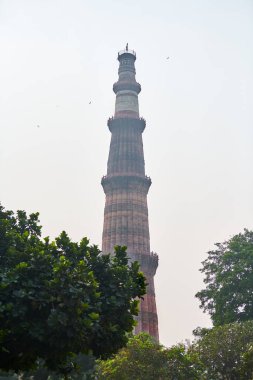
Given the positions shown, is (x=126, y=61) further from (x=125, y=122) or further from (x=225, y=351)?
(x=225, y=351)

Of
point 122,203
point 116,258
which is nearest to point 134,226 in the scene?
point 122,203

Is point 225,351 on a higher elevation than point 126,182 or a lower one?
lower

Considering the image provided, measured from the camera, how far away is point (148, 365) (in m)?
25.8

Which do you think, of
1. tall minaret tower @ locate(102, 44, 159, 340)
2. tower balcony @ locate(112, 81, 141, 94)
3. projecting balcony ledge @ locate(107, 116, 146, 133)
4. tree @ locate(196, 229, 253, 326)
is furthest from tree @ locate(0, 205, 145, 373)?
tower balcony @ locate(112, 81, 141, 94)

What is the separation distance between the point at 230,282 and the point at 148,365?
524 inches

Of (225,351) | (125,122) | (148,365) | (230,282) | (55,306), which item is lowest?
(55,306)

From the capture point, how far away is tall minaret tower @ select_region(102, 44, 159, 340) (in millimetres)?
46812

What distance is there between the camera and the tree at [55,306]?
13445 millimetres

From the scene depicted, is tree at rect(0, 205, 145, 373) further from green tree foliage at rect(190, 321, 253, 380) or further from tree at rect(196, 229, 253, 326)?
tree at rect(196, 229, 253, 326)

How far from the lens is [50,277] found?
14742 mm

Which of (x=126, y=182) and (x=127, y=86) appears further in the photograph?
(x=127, y=86)

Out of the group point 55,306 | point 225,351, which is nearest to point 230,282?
point 225,351

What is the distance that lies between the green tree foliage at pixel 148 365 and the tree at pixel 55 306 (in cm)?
999

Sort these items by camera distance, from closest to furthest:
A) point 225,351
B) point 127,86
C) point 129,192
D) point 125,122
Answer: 1. point 225,351
2. point 129,192
3. point 125,122
4. point 127,86
